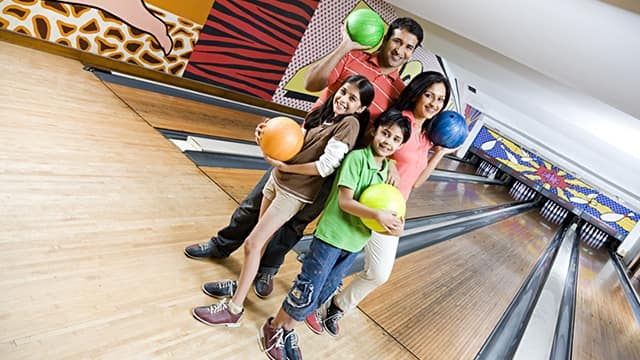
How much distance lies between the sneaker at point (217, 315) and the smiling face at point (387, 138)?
855 millimetres

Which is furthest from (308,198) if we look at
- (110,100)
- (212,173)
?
(110,100)

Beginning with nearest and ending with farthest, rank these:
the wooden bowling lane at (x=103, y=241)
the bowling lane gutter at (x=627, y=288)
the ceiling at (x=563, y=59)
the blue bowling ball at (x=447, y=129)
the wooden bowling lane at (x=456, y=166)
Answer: the wooden bowling lane at (x=103, y=241) < the blue bowling ball at (x=447, y=129) < the ceiling at (x=563, y=59) < the bowling lane gutter at (x=627, y=288) < the wooden bowling lane at (x=456, y=166)

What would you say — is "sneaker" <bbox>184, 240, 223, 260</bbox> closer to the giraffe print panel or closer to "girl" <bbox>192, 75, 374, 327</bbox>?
"girl" <bbox>192, 75, 374, 327</bbox>

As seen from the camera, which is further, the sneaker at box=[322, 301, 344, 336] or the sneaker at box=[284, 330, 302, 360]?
the sneaker at box=[322, 301, 344, 336]

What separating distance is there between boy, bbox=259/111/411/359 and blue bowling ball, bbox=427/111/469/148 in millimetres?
323

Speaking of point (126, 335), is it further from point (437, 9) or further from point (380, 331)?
point (437, 9)

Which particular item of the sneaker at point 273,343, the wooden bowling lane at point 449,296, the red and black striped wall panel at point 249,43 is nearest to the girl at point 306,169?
the sneaker at point 273,343

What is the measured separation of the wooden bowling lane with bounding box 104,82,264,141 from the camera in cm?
302

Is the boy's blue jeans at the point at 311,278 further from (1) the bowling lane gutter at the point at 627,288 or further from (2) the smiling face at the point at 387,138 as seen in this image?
(1) the bowling lane gutter at the point at 627,288

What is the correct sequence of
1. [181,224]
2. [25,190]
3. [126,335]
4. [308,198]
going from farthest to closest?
[181,224] < [25,190] < [308,198] < [126,335]

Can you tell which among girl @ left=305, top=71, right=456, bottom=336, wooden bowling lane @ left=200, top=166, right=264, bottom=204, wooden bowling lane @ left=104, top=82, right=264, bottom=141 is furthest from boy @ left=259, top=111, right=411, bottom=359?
wooden bowling lane @ left=104, top=82, right=264, bottom=141

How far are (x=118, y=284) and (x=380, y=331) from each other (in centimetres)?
134

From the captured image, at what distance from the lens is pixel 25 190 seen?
1.71 meters

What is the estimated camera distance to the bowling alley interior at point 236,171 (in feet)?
4.86
